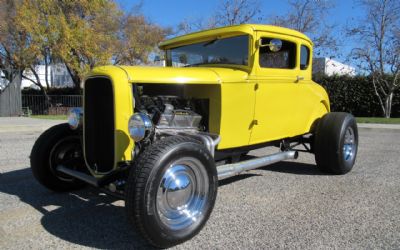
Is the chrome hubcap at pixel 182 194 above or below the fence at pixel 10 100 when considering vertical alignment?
below

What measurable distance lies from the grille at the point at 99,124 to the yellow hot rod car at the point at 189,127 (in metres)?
0.01

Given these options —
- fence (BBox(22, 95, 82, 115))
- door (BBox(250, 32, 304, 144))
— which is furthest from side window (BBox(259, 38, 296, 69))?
fence (BBox(22, 95, 82, 115))

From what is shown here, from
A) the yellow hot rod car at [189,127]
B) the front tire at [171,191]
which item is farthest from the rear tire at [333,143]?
the front tire at [171,191]

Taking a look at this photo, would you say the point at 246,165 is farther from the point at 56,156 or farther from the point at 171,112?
the point at 56,156

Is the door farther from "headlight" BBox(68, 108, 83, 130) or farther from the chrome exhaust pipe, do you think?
"headlight" BBox(68, 108, 83, 130)

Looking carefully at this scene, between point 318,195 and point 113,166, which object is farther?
point 318,195

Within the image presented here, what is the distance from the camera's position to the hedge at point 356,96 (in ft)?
68.3

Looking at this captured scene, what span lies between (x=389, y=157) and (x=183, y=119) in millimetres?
5093

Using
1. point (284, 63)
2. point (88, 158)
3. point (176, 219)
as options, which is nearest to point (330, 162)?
point (284, 63)

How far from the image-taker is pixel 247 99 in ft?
14.8

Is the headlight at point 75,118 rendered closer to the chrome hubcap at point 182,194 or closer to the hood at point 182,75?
the hood at point 182,75

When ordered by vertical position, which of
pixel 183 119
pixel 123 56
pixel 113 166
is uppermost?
pixel 123 56

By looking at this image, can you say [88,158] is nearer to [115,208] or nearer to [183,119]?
[115,208]

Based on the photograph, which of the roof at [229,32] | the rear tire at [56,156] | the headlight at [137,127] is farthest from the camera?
the roof at [229,32]
